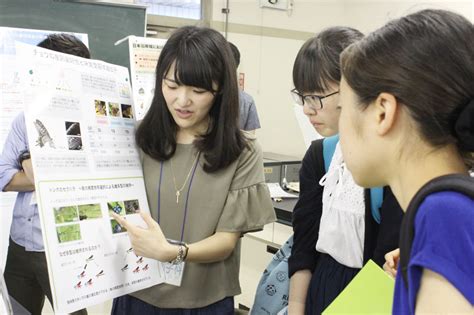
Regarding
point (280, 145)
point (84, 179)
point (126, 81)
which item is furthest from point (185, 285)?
point (280, 145)

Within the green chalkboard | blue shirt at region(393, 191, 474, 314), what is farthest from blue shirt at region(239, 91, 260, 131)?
blue shirt at region(393, 191, 474, 314)

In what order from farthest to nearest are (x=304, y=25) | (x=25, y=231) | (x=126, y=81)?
(x=304, y=25), (x=25, y=231), (x=126, y=81)

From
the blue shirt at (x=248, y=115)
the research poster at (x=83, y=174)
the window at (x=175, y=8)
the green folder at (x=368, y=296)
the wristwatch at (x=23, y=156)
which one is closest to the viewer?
the green folder at (x=368, y=296)

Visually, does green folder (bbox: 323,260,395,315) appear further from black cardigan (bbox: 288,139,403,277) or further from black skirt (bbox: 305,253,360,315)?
black cardigan (bbox: 288,139,403,277)

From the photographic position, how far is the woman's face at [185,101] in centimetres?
123

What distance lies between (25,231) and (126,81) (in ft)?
3.37

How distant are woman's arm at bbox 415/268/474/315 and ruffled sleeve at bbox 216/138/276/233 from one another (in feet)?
2.41

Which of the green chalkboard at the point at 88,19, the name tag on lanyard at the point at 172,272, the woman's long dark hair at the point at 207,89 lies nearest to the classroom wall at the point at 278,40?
the green chalkboard at the point at 88,19

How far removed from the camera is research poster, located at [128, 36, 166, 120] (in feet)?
7.67

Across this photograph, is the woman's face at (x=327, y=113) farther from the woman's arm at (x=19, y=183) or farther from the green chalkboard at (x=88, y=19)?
the green chalkboard at (x=88, y=19)

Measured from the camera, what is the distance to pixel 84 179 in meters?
1.13

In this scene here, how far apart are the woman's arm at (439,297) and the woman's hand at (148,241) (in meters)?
0.72

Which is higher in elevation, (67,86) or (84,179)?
(67,86)

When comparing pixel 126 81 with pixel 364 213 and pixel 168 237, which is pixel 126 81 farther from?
pixel 364 213
